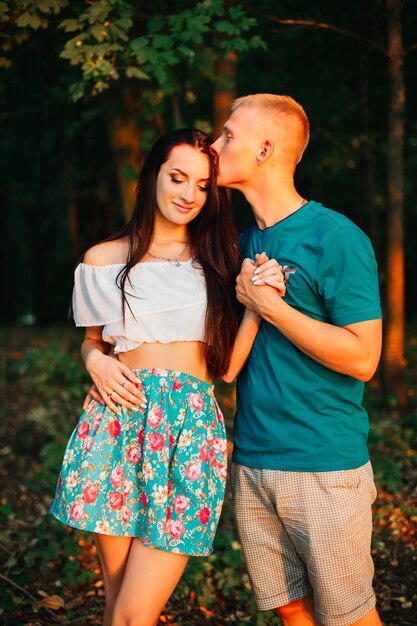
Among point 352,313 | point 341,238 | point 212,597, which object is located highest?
point 341,238

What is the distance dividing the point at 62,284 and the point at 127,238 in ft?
50.1

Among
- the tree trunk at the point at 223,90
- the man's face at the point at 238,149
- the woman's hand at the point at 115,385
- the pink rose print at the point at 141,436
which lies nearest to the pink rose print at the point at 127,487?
the pink rose print at the point at 141,436

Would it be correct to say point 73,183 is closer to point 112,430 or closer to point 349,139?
point 349,139

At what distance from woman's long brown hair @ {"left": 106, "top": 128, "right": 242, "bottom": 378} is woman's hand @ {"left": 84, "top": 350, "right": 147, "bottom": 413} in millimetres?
256

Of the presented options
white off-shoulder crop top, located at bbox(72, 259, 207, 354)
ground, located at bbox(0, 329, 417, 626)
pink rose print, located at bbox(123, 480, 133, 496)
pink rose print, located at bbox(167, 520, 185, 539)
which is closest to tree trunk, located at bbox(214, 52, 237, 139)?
ground, located at bbox(0, 329, 417, 626)

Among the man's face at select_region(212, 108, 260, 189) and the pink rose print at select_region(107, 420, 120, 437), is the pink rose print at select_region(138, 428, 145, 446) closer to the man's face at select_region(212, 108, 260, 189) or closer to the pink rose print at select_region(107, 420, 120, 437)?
the pink rose print at select_region(107, 420, 120, 437)

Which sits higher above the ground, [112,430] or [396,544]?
[112,430]

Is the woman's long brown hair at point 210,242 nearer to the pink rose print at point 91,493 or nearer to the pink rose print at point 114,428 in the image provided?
the pink rose print at point 114,428

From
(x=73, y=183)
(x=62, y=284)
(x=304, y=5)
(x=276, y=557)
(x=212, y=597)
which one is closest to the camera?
(x=276, y=557)

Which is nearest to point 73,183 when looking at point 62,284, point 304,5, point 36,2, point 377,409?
point 62,284

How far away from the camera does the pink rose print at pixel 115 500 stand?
2.50m

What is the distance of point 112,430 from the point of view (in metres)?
2.59

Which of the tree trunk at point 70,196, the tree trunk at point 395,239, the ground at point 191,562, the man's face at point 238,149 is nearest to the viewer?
the man's face at point 238,149

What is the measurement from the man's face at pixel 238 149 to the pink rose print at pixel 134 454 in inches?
42.5
